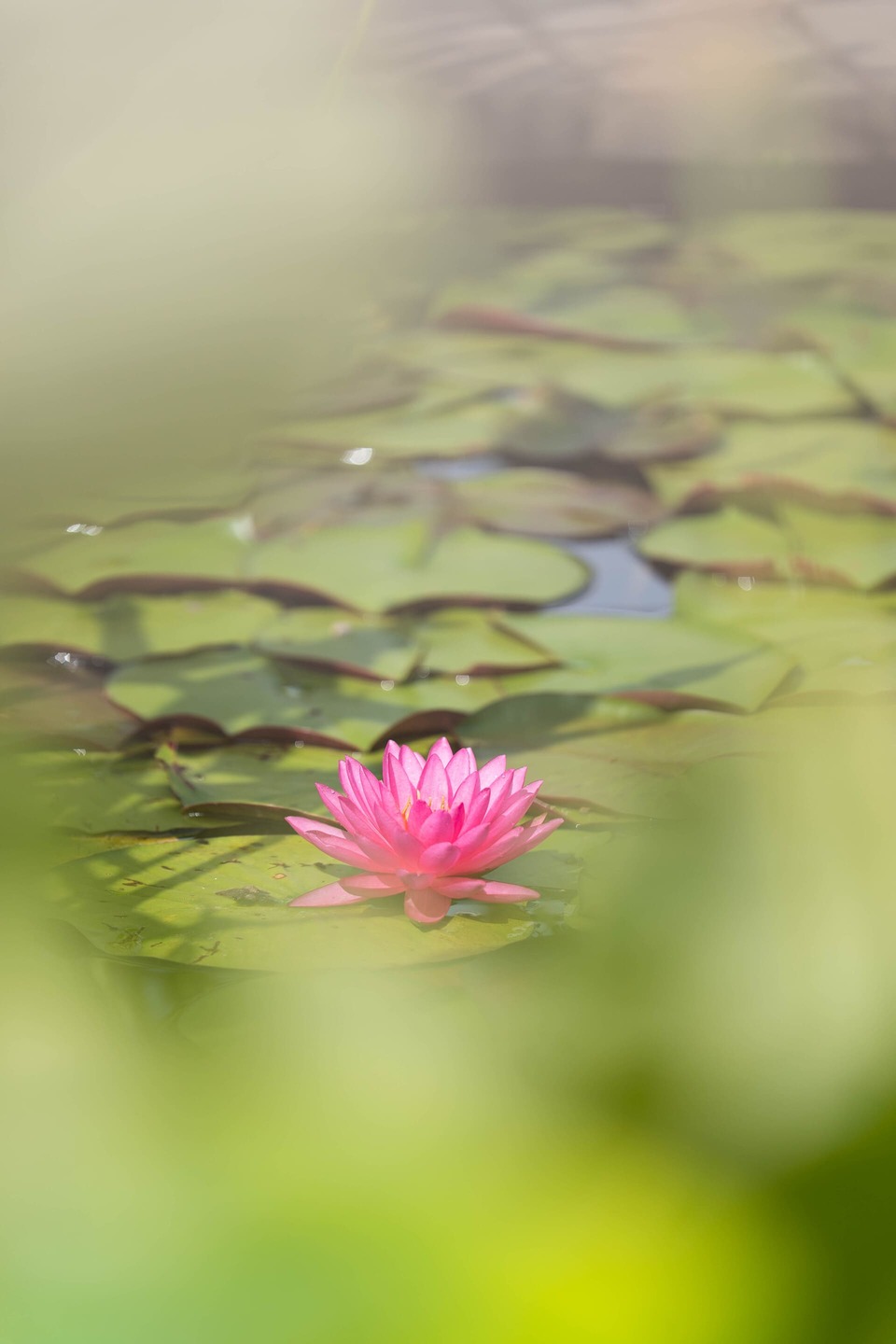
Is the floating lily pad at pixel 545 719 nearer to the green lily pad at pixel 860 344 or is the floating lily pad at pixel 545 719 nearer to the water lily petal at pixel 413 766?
the water lily petal at pixel 413 766

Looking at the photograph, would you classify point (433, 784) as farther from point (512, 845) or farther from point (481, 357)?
point (481, 357)

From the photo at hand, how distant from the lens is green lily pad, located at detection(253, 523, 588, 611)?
106 centimetres

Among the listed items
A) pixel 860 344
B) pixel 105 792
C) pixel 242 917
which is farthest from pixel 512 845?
pixel 860 344

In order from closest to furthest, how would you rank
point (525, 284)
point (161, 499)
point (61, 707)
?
1. point (61, 707)
2. point (161, 499)
3. point (525, 284)

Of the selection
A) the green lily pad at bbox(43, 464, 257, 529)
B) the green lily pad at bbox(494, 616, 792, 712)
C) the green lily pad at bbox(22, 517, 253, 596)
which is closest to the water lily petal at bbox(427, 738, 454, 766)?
the green lily pad at bbox(494, 616, 792, 712)

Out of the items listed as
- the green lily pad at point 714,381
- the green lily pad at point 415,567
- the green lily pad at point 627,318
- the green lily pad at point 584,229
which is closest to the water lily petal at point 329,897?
the green lily pad at point 415,567

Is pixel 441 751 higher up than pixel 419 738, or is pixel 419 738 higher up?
pixel 441 751

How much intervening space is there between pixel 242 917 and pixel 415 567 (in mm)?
550

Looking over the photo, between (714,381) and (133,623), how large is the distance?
2.84 feet

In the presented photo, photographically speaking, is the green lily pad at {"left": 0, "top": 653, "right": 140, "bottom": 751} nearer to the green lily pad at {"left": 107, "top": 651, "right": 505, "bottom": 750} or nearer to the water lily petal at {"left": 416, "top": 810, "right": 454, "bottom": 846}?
the green lily pad at {"left": 107, "top": 651, "right": 505, "bottom": 750}

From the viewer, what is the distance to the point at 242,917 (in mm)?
631

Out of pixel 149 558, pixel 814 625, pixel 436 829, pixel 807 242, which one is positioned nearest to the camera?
pixel 436 829

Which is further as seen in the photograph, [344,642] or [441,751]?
[344,642]

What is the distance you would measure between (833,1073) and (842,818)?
23 centimetres
